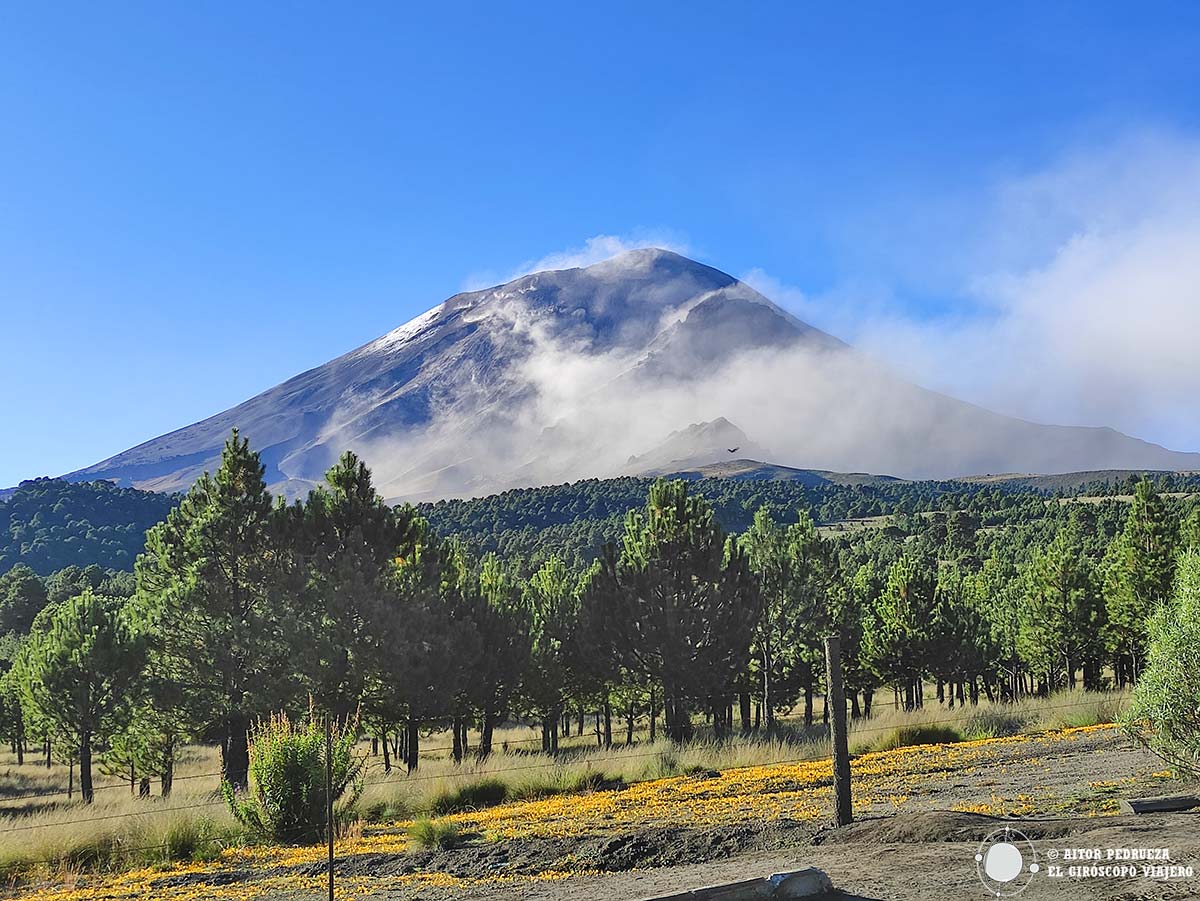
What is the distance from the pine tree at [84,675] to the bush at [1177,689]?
3145 cm

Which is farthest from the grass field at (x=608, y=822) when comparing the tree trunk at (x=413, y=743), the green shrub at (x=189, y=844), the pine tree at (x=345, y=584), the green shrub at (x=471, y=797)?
the tree trunk at (x=413, y=743)

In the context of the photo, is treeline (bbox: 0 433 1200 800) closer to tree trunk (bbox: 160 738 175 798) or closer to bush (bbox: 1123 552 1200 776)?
tree trunk (bbox: 160 738 175 798)

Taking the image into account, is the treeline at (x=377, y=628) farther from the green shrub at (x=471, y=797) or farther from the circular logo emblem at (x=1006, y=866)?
the circular logo emblem at (x=1006, y=866)

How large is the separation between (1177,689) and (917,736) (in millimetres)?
13869

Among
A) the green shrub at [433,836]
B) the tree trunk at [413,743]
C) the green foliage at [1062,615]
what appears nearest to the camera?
the green shrub at [433,836]

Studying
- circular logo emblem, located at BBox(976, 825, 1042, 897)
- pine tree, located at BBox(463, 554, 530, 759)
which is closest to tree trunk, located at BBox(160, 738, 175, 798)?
pine tree, located at BBox(463, 554, 530, 759)

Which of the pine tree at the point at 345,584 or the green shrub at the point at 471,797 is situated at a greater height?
the pine tree at the point at 345,584

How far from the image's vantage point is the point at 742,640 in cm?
3381

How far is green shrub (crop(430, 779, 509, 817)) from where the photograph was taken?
757 inches

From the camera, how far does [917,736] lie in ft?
81.9

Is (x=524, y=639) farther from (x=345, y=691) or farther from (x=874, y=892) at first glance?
(x=874, y=892)

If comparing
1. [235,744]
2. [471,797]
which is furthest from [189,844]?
[235,744]

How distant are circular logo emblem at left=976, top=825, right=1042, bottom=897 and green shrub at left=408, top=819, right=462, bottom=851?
8118 millimetres

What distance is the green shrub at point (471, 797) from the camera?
19.2 metres
